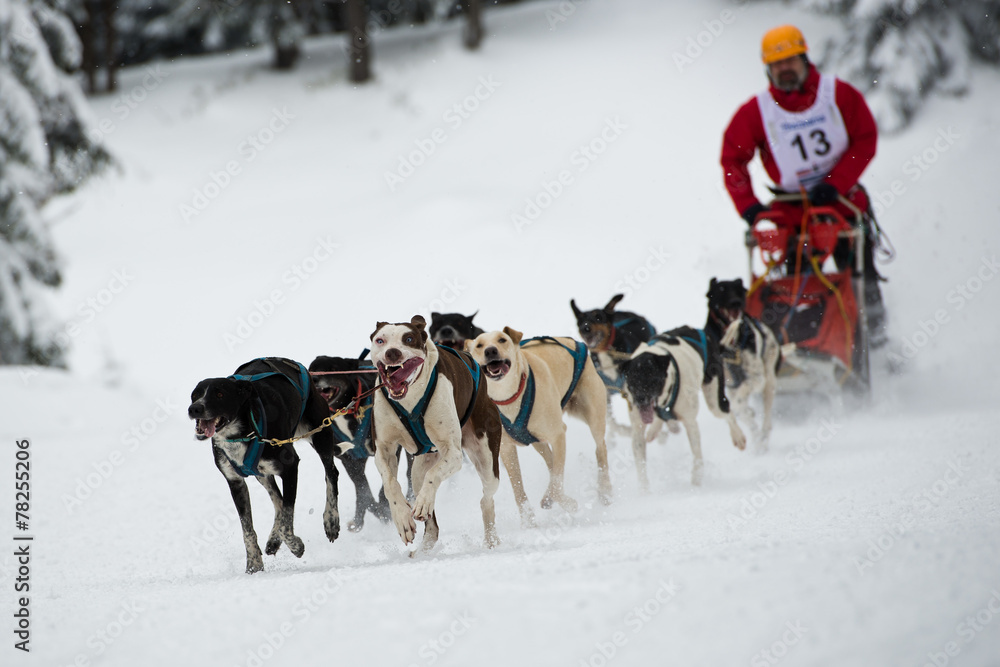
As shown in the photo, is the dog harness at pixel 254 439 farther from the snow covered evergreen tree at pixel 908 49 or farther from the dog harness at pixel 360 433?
the snow covered evergreen tree at pixel 908 49

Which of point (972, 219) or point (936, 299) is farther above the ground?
point (972, 219)

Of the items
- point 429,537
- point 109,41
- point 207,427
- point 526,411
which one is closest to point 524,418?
point 526,411

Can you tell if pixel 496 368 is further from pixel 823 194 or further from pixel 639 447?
pixel 823 194

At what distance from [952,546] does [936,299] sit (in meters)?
7.21

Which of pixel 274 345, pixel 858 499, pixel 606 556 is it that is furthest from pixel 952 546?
pixel 274 345

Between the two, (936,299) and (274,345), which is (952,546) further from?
(274,345)

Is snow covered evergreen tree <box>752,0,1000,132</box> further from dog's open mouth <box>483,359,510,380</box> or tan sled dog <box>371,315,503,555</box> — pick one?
tan sled dog <box>371,315,503,555</box>

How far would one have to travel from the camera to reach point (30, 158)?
10.8 metres

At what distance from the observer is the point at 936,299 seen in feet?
30.5

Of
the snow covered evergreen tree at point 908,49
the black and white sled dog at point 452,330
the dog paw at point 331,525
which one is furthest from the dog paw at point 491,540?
the snow covered evergreen tree at point 908,49

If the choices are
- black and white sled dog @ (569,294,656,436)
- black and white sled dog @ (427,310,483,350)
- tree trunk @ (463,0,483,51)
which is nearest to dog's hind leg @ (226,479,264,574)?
black and white sled dog @ (427,310,483,350)

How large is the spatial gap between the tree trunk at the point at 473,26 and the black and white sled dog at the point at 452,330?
15980mm

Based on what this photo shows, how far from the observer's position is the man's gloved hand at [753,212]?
7.43 m

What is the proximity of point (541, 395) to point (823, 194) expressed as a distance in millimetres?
3643
